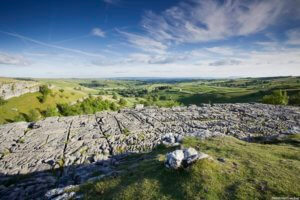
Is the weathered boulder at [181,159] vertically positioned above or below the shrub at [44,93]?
above

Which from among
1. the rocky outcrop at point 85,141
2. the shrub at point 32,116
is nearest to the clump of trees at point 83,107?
the shrub at point 32,116

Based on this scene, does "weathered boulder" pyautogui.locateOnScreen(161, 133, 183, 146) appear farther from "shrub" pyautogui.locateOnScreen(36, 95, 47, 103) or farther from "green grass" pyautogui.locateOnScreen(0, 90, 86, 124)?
"shrub" pyautogui.locateOnScreen(36, 95, 47, 103)

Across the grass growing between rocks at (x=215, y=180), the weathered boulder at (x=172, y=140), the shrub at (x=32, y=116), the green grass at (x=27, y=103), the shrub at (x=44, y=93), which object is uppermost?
the grass growing between rocks at (x=215, y=180)

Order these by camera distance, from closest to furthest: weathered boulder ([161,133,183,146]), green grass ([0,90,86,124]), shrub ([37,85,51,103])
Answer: weathered boulder ([161,133,183,146]) → green grass ([0,90,86,124]) → shrub ([37,85,51,103])

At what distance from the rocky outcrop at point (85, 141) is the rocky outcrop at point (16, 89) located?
97084 mm

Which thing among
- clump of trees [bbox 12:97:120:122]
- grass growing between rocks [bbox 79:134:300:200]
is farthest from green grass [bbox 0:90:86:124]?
grass growing between rocks [bbox 79:134:300:200]

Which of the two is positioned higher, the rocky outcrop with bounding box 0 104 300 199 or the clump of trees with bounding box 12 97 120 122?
the rocky outcrop with bounding box 0 104 300 199

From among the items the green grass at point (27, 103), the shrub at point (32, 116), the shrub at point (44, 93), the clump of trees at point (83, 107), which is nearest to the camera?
the shrub at point (32, 116)

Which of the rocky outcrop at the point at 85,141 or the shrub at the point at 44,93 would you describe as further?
the shrub at the point at 44,93

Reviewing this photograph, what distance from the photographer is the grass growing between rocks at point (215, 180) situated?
1381 cm

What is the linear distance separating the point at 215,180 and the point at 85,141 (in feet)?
114

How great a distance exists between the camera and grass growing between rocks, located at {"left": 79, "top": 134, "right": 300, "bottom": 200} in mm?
13812

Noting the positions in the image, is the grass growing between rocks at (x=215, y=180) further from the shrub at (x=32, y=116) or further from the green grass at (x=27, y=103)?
the green grass at (x=27, y=103)

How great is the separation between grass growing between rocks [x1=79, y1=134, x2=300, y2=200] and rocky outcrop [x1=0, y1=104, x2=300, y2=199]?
156 inches
